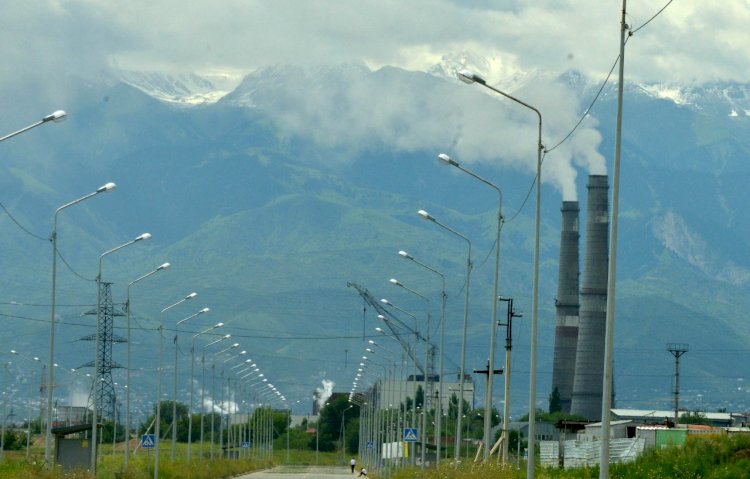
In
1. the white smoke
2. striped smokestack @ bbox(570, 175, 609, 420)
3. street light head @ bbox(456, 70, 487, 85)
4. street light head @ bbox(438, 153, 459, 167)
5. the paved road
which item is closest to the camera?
street light head @ bbox(456, 70, 487, 85)

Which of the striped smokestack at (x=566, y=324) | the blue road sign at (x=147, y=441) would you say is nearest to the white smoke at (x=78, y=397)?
the blue road sign at (x=147, y=441)

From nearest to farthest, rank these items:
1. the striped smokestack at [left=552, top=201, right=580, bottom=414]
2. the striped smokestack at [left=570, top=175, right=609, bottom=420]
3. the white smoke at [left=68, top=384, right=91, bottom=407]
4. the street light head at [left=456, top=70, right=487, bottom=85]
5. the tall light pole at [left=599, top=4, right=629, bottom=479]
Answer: the tall light pole at [left=599, top=4, right=629, bottom=479], the street light head at [left=456, top=70, right=487, bottom=85], the white smoke at [left=68, top=384, right=91, bottom=407], the striped smokestack at [left=570, top=175, right=609, bottom=420], the striped smokestack at [left=552, top=201, right=580, bottom=414]

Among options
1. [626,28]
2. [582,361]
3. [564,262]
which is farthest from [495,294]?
[564,262]

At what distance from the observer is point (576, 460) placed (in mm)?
59000

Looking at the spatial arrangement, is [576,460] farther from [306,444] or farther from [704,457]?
[306,444]

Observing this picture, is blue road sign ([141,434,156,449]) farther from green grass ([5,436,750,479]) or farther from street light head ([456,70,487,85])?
street light head ([456,70,487,85])

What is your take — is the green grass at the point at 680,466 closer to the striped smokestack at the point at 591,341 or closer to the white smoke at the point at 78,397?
the white smoke at the point at 78,397

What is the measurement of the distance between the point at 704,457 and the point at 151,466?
1316 inches

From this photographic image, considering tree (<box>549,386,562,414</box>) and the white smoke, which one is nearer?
the white smoke

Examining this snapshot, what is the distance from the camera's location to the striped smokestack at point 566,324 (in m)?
170

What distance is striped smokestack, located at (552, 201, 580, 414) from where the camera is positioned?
169750 millimetres

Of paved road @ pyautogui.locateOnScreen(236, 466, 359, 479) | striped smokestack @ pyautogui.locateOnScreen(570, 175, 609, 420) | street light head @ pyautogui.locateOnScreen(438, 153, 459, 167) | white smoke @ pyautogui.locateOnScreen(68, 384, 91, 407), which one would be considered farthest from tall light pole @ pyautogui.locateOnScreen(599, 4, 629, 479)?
striped smokestack @ pyautogui.locateOnScreen(570, 175, 609, 420)

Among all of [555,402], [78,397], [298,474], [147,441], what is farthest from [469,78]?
[555,402]

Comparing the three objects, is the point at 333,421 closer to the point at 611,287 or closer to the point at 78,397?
the point at 78,397
